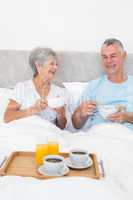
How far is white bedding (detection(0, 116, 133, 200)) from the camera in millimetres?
1118

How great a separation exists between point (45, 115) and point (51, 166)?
3.03 feet

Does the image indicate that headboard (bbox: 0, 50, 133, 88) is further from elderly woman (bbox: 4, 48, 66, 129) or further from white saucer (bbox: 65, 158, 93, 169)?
white saucer (bbox: 65, 158, 93, 169)

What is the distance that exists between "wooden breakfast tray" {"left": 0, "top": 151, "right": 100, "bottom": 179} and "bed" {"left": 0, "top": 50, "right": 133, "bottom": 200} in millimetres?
53

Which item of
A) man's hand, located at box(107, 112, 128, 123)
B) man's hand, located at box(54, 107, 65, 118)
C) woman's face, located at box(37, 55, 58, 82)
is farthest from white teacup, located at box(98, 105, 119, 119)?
woman's face, located at box(37, 55, 58, 82)

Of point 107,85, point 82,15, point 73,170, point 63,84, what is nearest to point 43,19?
point 82,15

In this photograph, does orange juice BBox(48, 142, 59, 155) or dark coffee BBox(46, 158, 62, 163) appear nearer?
dark coffee BBox(46, 158, 62, 163)

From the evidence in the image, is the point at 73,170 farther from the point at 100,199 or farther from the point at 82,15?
the point at 82,15

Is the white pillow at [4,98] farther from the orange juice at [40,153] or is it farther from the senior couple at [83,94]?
the orange juice at [40,153]

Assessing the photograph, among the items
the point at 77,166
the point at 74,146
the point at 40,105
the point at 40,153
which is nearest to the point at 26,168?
the point at 40,153

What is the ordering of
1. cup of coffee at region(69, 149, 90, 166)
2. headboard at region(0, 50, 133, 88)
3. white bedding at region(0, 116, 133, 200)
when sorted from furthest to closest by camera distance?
headboard at region(0, 50, 133, 88), cup of coffee at region(69, 149, 90, 166), white bedding at region(0, 116, 133, 200)

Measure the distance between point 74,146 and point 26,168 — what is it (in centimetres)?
44

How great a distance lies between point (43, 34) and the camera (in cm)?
269

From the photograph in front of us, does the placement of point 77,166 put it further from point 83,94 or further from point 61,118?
point 83,94

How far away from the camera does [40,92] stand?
2273mm
